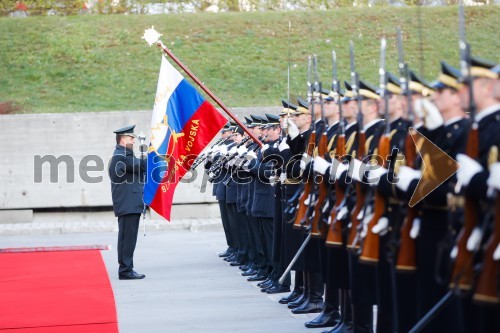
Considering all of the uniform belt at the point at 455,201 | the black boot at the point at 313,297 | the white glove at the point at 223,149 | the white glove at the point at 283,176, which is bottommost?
the black boot at the point at 313,297

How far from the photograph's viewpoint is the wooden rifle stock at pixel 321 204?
7.67 metres

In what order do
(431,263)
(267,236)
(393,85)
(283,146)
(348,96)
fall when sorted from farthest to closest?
(267,236) → (283,146) → (348,96) → (393,85) → (431,263)

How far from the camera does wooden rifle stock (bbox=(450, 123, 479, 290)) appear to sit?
492cm

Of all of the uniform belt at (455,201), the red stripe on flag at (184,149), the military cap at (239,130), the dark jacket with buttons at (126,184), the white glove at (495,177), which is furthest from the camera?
the military cap at (239,130)

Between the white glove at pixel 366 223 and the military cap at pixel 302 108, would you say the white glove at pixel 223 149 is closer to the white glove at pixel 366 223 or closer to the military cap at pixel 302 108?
the military cap at pixel 302 108

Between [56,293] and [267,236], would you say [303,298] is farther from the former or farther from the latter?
[56,293]

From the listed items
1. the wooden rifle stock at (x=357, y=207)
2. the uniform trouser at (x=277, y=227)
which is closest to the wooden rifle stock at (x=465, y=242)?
the wooden rifle stock at (x=357, y=207)

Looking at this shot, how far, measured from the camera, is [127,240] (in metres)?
12.2

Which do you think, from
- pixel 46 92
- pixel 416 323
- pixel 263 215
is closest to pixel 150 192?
pixel 263 215

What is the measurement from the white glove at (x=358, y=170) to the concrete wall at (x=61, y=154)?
13.5 meters

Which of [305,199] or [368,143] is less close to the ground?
[368,143]

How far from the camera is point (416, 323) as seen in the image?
5.98 metres

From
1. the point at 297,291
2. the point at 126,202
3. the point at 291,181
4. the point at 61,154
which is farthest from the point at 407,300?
the point at 61,154

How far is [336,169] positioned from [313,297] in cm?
234
